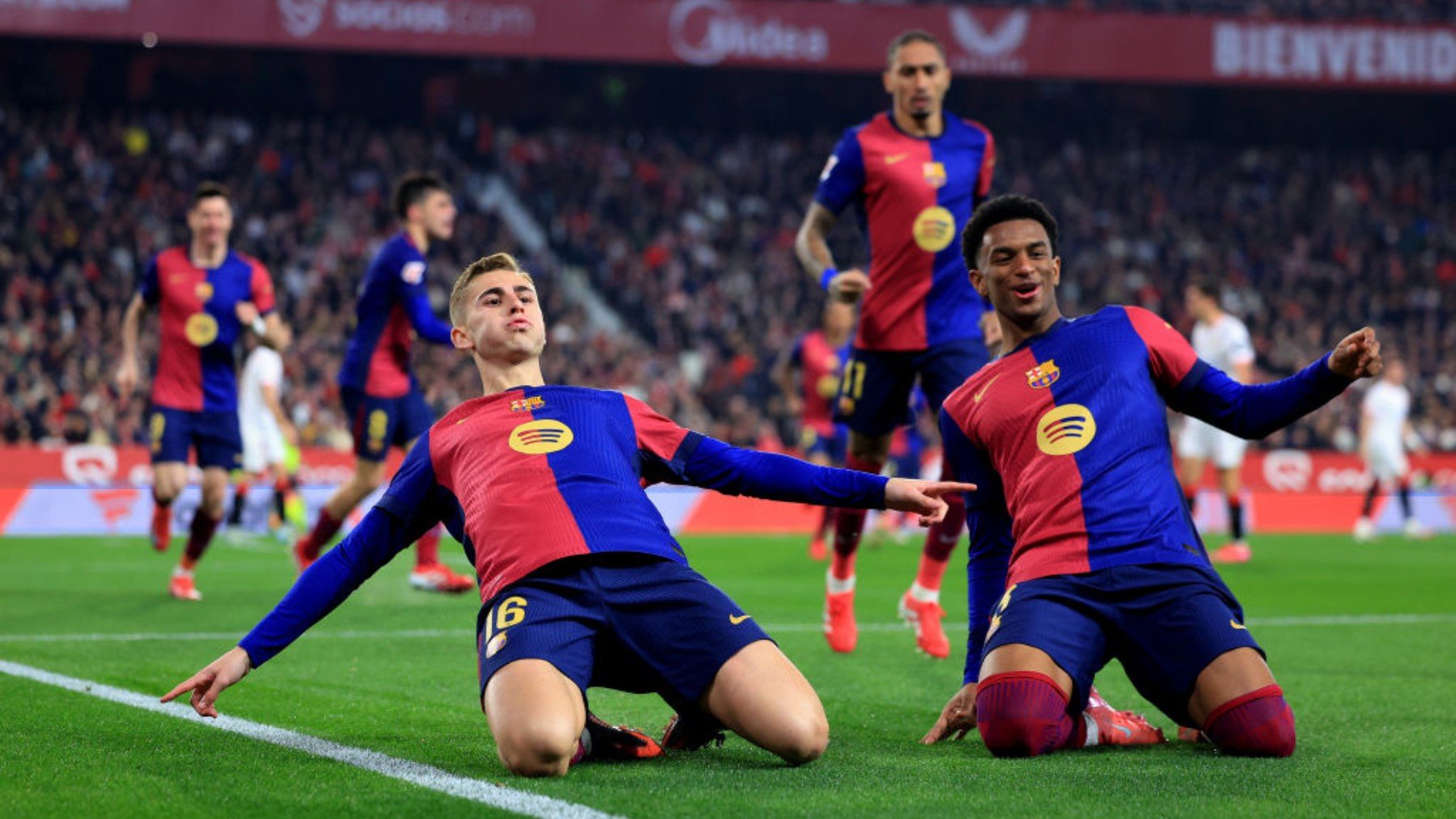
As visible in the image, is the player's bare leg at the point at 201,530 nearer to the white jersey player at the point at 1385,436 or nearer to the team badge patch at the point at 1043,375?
the team badge patch at the point at 1043,375

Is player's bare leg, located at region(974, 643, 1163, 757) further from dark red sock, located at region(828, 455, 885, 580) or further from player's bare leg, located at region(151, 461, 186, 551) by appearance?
player's bare leg, located at region(151, 461, 186, 551)

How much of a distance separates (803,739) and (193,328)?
6779mm

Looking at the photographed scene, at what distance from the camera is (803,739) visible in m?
4.14

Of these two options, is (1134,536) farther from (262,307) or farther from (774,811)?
(262,307)

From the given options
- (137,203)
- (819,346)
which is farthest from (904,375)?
(137,203)

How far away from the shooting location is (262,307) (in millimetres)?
9969

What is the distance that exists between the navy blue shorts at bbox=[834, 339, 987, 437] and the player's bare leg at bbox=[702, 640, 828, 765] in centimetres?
315

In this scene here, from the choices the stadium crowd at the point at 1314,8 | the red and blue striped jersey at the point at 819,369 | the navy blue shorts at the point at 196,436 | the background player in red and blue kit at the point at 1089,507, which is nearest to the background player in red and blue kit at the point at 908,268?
the background player in red and blue kit at the point at 1089,507

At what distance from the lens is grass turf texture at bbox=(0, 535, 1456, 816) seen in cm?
375

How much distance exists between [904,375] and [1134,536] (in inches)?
112

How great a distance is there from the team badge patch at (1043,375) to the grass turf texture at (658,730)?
106 cm

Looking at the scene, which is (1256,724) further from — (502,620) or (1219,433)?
(1219,433)

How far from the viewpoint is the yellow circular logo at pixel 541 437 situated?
4.48m

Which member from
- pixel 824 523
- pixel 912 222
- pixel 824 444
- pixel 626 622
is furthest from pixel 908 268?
pixel 824 444
